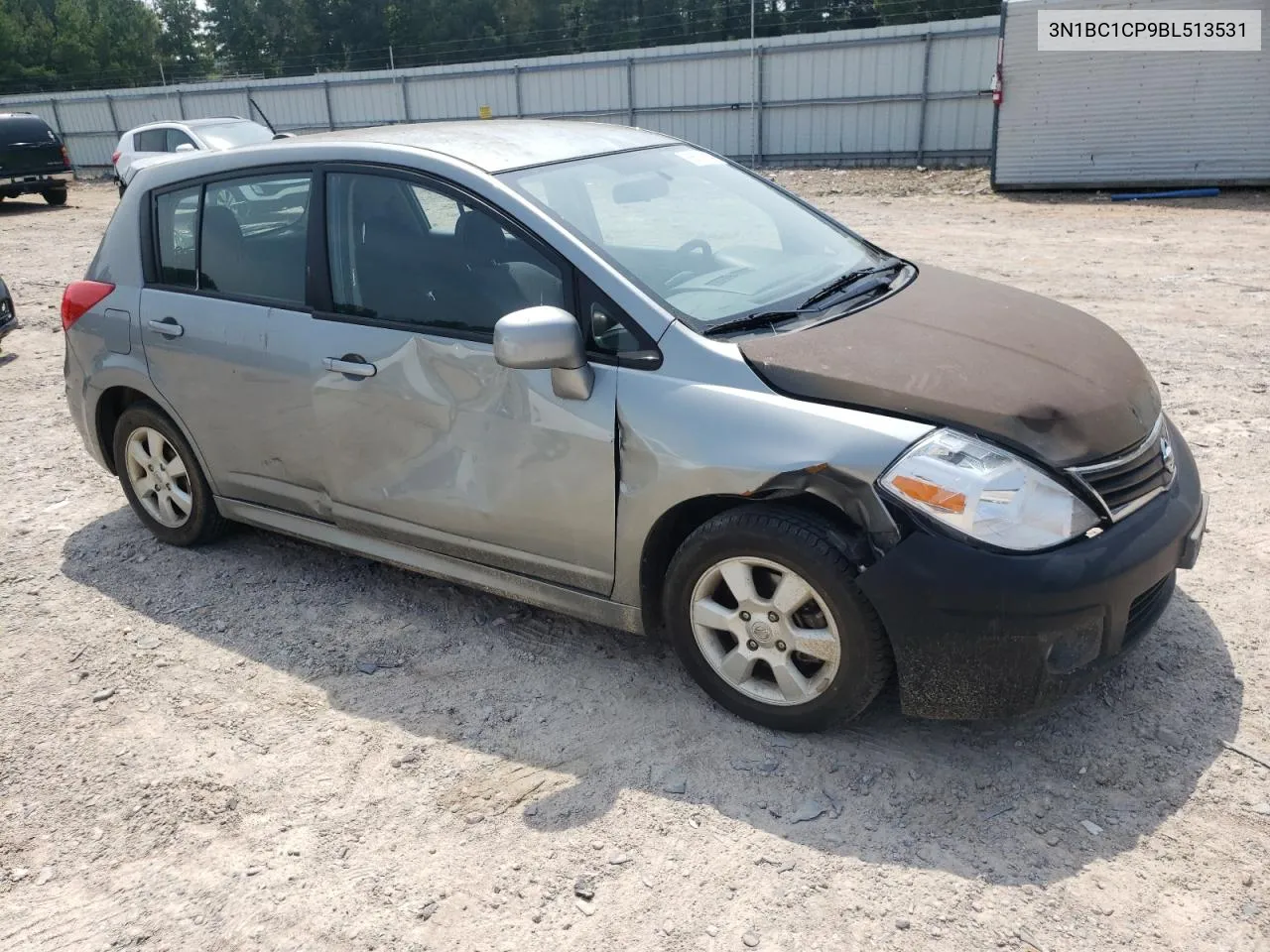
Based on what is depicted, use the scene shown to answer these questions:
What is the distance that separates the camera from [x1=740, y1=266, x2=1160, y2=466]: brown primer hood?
114 inches

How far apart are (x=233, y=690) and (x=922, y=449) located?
2.51 m

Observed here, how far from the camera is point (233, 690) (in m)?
3.74

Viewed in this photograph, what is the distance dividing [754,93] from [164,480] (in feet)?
63.2

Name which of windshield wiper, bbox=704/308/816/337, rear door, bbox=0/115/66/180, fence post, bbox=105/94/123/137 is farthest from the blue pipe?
fence post, bbox=105/94/123/137

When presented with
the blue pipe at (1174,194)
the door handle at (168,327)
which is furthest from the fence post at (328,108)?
the door handle at (168,327)

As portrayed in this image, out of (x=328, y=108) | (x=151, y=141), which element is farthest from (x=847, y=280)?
(x=328, y=108)

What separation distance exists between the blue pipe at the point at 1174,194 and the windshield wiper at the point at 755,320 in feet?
43.9

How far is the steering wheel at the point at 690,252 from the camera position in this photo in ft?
11.4

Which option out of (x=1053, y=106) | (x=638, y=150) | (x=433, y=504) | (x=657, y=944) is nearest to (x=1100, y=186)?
(x=1053, y=106)

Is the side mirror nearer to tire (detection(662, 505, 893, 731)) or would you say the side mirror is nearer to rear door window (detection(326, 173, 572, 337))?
rear door window (detection(326, 173, 572, 337))

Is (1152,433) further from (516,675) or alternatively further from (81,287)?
(81,287)

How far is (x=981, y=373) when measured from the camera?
3055mm

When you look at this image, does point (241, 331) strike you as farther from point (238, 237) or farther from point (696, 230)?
point (696, 230)

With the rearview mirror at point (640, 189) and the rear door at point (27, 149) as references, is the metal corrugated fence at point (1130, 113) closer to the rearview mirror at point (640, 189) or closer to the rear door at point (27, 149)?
the rearview mirror at point (640, 189)
